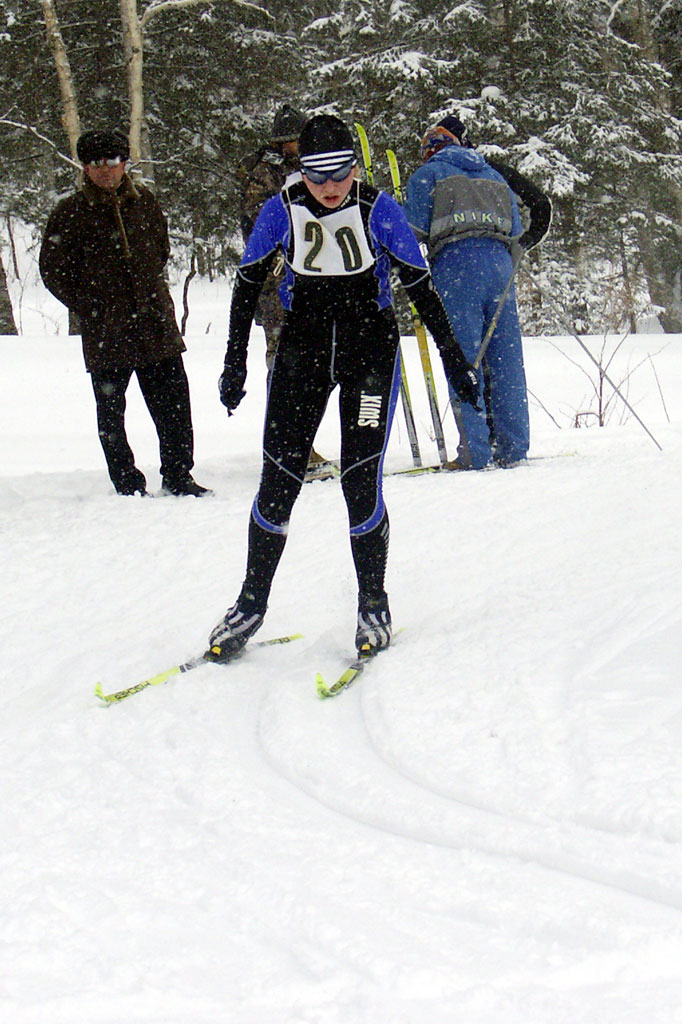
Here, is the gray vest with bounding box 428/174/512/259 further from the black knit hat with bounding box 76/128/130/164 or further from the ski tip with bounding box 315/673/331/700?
the ski tip with bounding box 315/673/331/700

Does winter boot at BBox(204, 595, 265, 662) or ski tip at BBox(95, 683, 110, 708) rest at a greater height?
winter boot at BBox(204, 595, 265, 662)

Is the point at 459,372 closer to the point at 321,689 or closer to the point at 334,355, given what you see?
the point at 334,355

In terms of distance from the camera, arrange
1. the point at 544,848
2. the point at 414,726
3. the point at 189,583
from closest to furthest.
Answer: the point at 544,848
the point at 414,726
the point at 189,583

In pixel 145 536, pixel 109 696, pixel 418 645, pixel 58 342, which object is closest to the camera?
pixel 109 696

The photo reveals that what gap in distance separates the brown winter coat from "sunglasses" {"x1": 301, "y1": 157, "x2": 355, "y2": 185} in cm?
272

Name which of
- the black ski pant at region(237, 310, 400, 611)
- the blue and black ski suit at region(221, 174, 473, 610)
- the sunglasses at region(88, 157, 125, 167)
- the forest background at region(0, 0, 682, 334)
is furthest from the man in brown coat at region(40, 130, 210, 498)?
the forest background at region(0, 0, 682, 334)

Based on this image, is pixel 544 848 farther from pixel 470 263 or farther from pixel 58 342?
pixel 58 342

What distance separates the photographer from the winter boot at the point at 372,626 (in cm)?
350

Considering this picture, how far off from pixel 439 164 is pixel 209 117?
12736 mm

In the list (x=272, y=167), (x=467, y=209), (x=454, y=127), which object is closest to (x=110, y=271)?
(x=272, y=167)

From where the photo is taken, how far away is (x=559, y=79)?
1747cm

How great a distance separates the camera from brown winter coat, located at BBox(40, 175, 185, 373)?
567 centimetres

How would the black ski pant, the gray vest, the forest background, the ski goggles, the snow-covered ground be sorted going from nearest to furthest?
the snow-covered ground, the black ski pant, the gray vest, the ski goggles, the forest background

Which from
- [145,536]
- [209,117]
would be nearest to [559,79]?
[209,117]
